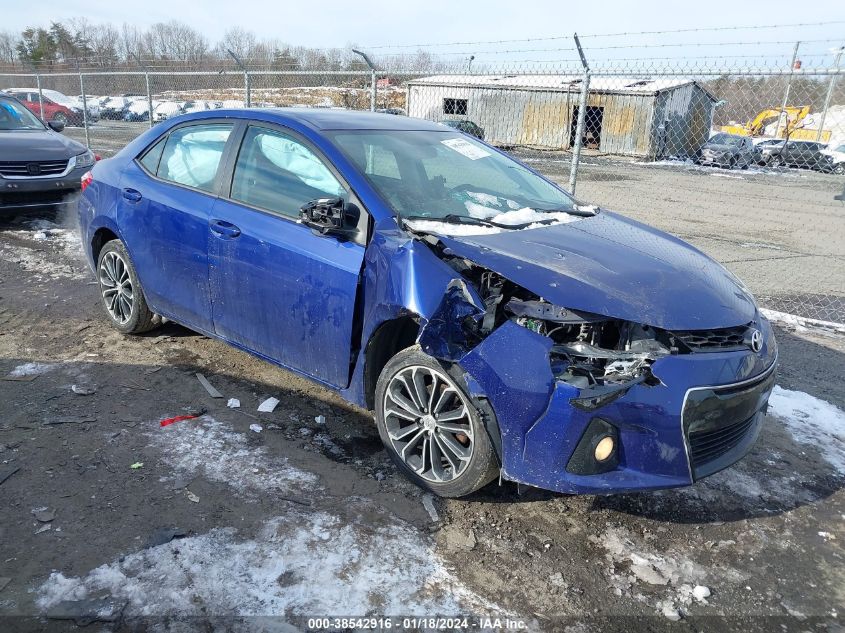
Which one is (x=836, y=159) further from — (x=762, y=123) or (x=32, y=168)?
(x=32, y=168)

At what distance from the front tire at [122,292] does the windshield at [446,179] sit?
6.81ft

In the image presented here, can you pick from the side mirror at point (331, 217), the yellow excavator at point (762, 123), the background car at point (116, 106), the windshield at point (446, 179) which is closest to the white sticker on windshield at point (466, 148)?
the windshield at point (446, 179)

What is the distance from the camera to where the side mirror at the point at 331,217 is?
3072 millimetres

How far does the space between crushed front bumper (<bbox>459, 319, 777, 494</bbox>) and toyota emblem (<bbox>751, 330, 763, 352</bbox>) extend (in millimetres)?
194

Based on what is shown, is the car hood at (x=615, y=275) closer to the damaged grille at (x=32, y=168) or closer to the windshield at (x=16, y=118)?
the damaged grille at (x=32, y=168)

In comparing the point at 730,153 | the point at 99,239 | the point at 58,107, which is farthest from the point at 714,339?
the point at 58,107

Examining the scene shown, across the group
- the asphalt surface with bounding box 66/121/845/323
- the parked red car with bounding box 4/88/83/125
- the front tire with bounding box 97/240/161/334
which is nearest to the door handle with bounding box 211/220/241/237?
the front tire with bounding box 97/240/161/334

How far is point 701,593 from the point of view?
2463mm

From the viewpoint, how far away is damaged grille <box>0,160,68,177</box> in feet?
25.7

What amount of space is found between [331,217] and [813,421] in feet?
10.8

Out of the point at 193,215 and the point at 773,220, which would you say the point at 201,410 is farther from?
the point at 773,220

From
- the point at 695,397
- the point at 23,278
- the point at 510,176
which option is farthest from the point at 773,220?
the point at 23,278

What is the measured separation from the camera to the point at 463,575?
8.16 ft

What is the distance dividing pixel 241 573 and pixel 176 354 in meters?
2.49
